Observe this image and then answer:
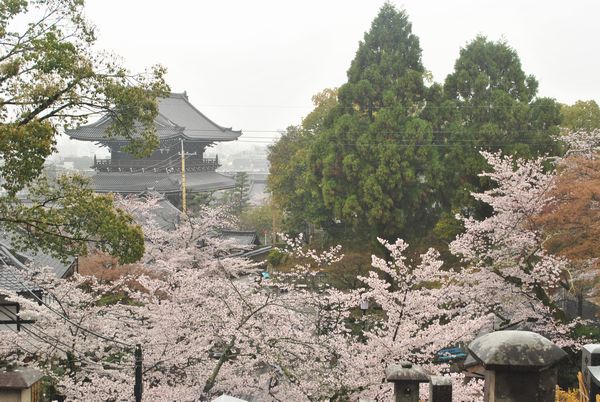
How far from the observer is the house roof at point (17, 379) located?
13.8 ft

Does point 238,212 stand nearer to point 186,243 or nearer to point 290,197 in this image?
point 290,197

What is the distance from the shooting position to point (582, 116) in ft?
86.7

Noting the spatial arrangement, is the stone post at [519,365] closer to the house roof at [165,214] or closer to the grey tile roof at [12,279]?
the grey tile roof at [12,279]

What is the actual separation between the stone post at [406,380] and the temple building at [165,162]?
1063 inches

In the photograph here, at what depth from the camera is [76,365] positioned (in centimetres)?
986

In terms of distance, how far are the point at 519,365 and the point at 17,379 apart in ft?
11.8

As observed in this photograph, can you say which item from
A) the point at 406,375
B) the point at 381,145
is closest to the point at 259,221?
the point at 381,145

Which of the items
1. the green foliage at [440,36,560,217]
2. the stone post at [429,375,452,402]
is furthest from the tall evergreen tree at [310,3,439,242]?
the stone post at [429,375,452,402]

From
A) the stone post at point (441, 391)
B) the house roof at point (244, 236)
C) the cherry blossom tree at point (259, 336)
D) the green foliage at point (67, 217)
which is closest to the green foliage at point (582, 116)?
the cherry blossom tree at point (259, 336)

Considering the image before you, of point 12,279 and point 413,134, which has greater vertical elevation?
point 413,134

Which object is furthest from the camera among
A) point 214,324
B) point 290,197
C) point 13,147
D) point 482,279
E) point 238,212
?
point 238,212

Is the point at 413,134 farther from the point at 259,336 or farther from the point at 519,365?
the point at 519,365

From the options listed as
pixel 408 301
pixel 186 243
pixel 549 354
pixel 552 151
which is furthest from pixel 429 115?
pixel 549 354

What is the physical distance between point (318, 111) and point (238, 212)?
16.5 m
